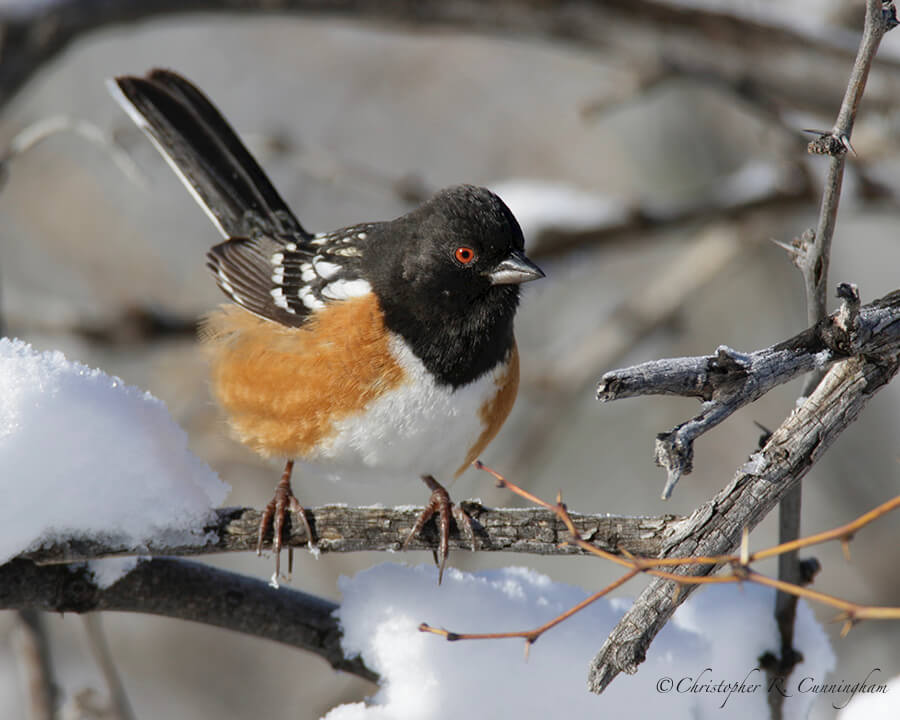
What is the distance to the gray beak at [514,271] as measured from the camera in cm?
212

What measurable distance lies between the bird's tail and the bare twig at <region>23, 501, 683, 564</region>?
143cm

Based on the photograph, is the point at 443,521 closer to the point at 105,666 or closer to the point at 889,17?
the point at 105,666

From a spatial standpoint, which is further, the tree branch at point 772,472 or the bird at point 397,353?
the bird at point 397,353

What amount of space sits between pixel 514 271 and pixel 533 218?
1161 millimetres

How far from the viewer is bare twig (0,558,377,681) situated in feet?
5.44

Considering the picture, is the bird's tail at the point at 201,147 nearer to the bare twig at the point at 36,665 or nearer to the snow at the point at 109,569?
the bare twig at the point at 36,665

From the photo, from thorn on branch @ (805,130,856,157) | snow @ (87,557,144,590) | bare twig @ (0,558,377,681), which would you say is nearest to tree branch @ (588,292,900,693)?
thorn on branch @ (805,130,856,157)

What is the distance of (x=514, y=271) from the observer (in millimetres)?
2145

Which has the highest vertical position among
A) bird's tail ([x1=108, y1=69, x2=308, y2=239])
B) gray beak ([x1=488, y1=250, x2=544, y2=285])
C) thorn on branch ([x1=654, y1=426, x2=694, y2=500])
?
bird's tail ([x1=108, y1=69, x2=308, y2=239])

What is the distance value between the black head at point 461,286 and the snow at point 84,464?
27.9 inches

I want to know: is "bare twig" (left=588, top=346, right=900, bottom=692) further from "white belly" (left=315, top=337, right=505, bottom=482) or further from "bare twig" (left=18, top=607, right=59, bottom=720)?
"bare twig" (left=18, top=607, right=59, bottom=720)

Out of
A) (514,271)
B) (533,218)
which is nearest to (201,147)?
(533,218)

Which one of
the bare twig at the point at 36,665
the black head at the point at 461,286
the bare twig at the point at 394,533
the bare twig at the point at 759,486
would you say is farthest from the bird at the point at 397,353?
the bare twig at the point at 759,486

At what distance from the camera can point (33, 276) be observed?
5.77 meters
